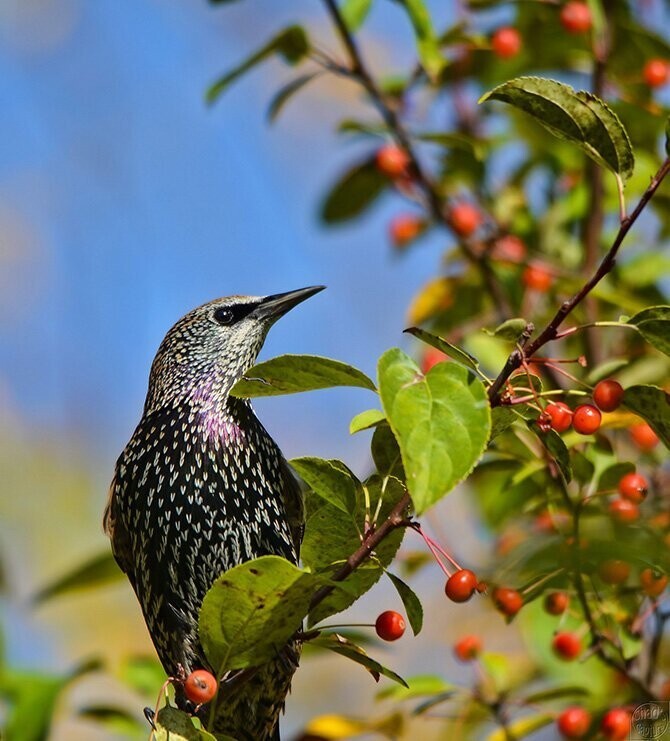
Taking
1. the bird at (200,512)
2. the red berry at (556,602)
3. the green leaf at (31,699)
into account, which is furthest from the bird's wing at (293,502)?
the red berry at (556,602)

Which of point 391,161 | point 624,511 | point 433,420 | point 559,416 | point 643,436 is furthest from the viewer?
point 391,161

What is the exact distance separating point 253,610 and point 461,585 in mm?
377

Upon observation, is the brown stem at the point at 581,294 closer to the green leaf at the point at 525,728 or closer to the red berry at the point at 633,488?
the red berry at the point at 633,488

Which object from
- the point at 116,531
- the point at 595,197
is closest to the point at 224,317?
the point at 116,531

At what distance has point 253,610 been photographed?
2.22m

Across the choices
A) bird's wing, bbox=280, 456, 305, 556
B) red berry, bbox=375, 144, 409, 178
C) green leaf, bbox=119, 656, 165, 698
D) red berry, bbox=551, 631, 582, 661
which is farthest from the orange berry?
green leaf, bbox=119, 656, 165, 698

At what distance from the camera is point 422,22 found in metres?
3.64

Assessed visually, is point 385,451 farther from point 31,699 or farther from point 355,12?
point 355,12

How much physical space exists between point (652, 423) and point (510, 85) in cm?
67

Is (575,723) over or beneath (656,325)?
beneath

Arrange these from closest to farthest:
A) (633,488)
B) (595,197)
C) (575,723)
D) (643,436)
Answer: (633,488)
(575,723)
(643,436)
(595,197)

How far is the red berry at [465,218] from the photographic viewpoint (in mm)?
4023

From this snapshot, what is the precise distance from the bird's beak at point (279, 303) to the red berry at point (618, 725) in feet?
4.41

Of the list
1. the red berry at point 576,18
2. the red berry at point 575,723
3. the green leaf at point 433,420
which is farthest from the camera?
the red berry at point 576,18
